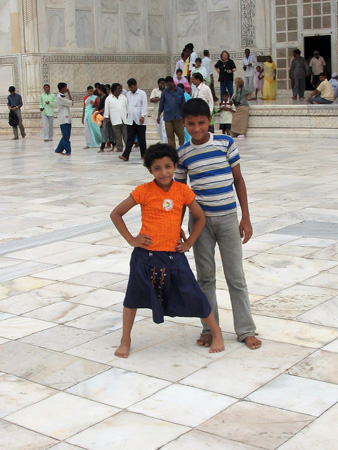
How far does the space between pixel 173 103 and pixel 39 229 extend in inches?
251

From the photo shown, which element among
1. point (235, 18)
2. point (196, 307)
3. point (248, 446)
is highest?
point (235, 18)

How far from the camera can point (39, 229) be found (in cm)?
777

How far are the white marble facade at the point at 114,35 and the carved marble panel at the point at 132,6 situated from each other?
3cm

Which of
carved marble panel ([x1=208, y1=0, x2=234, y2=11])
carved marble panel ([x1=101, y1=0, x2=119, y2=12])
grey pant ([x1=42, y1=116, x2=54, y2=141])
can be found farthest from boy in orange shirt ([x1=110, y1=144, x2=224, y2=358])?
carved marble panel ([x1=101, y1=0, x2=119, y2=12])

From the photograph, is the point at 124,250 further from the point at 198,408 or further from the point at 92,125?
the point at 92,125

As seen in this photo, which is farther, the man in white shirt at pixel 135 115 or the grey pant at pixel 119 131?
the grey pant at pixel 119 131

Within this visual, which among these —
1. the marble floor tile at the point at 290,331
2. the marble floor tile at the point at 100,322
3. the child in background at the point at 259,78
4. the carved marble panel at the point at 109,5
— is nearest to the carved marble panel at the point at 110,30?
the carved marble panel at the point at 109,5

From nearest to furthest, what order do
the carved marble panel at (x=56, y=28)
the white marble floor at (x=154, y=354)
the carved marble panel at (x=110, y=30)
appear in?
the white marble floor at (x=154, y=354), the carved marble panel at (x=56, y=28), the carved marble panel at (x=110, y=30)

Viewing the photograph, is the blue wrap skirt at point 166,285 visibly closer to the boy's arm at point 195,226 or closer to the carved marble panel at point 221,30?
the boy's arm at point 195,226

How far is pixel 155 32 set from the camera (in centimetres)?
2516

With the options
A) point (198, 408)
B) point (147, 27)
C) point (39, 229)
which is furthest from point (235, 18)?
point (198, 408)

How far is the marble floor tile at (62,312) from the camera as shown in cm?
483

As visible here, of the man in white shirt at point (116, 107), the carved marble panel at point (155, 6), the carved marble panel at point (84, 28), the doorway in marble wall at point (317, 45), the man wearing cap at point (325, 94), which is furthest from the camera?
the carved marble panel at point (155, 6)

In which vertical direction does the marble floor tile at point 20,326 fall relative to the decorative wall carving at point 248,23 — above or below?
below
